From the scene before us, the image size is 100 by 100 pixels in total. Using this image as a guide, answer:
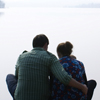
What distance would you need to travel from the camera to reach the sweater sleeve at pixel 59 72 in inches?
52.7

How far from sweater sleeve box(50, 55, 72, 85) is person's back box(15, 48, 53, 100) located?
47 millimetres

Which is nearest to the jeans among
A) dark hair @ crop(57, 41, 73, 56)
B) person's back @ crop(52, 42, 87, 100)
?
person's back @ crop(52, 42, 87, 100)

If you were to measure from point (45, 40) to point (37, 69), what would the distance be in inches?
7.6

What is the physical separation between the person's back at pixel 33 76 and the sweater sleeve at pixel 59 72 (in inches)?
1.9

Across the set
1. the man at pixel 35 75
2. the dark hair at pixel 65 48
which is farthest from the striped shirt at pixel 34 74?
the dark hair at pixel 65 48

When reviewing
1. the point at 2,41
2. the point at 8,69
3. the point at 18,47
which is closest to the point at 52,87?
the point at 8,69

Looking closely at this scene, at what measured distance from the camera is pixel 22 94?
56.1 inches

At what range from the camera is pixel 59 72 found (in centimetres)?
134

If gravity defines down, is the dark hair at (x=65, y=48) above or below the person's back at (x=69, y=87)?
above

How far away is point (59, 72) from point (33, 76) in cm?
17

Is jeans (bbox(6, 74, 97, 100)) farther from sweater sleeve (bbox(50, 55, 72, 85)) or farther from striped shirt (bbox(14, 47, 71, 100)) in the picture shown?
sweater sleeve (bbox(50, 55, 72, 85))

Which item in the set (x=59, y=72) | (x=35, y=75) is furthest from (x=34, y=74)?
(x=59, y=72)

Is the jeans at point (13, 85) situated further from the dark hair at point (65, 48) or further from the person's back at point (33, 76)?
the dark hair at point (65, 48)

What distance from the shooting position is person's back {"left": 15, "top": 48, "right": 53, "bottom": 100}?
1409 mm
